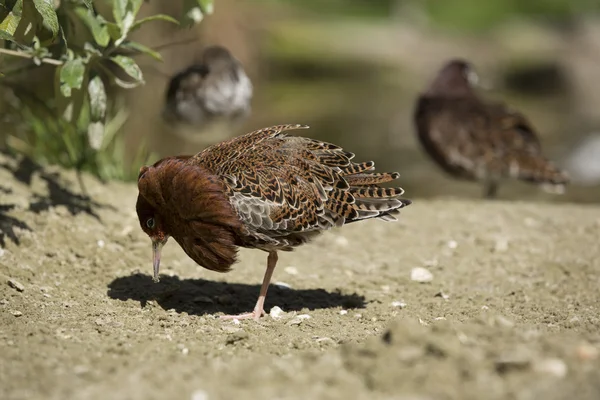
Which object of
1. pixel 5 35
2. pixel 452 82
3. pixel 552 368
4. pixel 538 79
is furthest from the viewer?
pixel 538 79

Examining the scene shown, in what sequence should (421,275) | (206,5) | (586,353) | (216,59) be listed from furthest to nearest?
(216,59), (421,275), (206,5), (586,353)

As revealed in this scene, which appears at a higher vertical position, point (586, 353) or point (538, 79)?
point (538, 79)

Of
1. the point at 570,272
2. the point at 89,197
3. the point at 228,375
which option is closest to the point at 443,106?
the point at 570,272

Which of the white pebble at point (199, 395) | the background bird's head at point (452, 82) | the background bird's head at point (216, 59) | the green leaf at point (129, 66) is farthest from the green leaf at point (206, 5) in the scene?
the background bird's head at point (452, 82)

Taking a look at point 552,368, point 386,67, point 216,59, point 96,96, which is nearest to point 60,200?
point 96,96

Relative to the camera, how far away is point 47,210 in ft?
20.8

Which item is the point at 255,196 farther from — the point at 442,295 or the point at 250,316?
the point at 442,295

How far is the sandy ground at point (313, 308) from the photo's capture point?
137 inches

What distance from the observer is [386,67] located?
24.0 m

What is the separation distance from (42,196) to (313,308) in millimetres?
2434

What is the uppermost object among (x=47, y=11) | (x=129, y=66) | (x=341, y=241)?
(x=47, y=11)

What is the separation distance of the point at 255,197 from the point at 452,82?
18.5 ft

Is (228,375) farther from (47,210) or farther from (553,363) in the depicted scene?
(47,210)

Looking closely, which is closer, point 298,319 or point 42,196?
point 298,319
